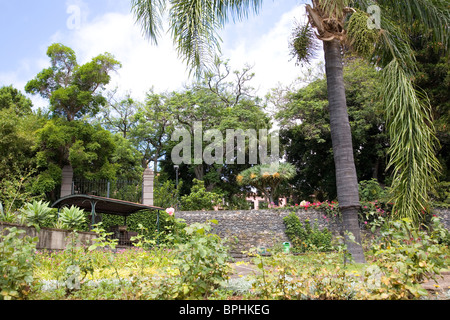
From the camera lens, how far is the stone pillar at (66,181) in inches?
677

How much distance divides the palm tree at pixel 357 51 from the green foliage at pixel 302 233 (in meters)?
6.57

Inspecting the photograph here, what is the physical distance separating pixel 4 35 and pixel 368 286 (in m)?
9.33

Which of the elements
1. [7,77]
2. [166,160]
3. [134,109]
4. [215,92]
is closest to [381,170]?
[215,92]

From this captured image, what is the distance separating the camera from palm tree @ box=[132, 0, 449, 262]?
611 centimetres

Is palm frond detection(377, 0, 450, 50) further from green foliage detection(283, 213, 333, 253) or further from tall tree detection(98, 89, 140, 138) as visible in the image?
tall tree detection(98, 89, 140, 138)

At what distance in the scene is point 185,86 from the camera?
85.7 ft

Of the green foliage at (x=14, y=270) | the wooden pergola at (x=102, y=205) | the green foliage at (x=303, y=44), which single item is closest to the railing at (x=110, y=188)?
the wooden pergola at (x=102, y=205)

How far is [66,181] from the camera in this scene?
17.3 metres

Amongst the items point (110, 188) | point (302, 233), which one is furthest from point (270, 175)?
point (110, 188)

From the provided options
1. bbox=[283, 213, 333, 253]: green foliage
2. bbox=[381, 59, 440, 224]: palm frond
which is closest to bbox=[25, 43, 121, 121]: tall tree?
bbox=[283, 213, 333, 253]: green foliage
